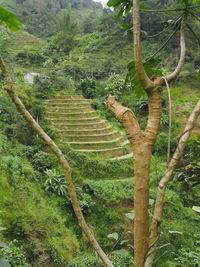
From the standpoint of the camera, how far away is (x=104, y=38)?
25.8 meters

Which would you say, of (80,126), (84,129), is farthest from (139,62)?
(80,126)

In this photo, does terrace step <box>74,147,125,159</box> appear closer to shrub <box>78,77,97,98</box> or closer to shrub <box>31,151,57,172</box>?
shrub <box>31,151,57,172</box>

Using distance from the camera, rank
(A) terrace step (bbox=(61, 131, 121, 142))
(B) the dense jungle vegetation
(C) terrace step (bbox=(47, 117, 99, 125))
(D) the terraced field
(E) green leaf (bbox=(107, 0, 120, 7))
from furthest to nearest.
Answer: (C) terrace step (bbox=(47, 117, 99, 125))
(A) terrace step (bbox=(61, 131, 121, 142))
(D) the terraced field
(B) the dense jungle vegetation
(E) green leaf (bbox=(107, 0, 120, 7))

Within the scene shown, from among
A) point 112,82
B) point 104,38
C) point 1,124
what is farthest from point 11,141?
point 104,38

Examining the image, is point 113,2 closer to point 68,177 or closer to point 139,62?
point 139,62

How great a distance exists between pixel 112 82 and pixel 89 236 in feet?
56.4

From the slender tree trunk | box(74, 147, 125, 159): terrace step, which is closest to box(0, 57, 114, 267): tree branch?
the slender tree trunk

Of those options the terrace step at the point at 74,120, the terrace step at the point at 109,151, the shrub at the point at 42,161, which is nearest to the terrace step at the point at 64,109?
the terrace step at the point at 74,120

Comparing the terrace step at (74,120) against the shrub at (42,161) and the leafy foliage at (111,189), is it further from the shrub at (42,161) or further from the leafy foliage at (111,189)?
the leafy foliage at (111,189)

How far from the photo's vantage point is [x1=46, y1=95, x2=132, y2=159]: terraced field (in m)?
10.5

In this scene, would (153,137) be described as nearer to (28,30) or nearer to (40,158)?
(40,158)

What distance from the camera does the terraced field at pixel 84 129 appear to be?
412 inches

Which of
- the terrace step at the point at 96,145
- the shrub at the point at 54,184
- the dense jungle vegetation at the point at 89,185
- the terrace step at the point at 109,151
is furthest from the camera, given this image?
the terrace step at the point at 96,145

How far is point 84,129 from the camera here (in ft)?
38.5
